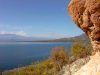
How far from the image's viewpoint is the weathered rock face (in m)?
9.14

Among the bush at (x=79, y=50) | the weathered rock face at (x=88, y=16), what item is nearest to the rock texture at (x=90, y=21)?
the weathered rock face at (x=88, y=16)

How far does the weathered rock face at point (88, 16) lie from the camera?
914cm

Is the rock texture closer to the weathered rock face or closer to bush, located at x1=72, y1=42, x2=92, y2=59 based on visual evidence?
the weathered rock face

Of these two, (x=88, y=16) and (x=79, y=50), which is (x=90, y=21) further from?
(x=79, y=50)

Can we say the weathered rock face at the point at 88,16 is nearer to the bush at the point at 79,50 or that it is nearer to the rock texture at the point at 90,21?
the rock texture at the point at 90,21

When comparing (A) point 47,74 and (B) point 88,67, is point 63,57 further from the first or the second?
(B) point 88,67

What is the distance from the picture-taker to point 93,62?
9602 millimetres

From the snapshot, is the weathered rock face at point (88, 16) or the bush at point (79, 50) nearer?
the weathered rock face at point (88, 16)

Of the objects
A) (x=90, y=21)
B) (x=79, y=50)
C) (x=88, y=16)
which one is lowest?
(x=79, y=50)

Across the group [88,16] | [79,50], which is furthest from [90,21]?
[79,50]

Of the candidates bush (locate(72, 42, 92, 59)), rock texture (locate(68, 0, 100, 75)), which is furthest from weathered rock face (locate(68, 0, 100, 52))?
bush (locate(72, 42, 92, 59))

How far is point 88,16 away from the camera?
955cm

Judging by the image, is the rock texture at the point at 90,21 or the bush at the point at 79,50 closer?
the rock texture at the point at 90,21

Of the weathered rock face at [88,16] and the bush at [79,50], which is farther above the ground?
the weathered rock face at [88,16]
